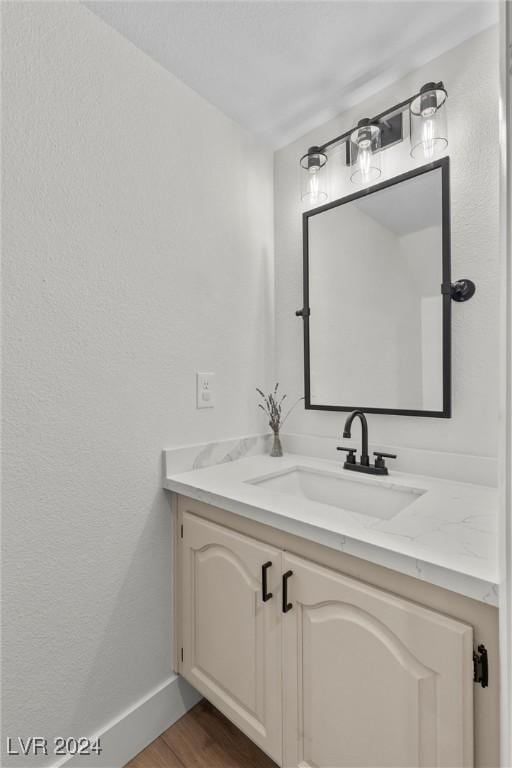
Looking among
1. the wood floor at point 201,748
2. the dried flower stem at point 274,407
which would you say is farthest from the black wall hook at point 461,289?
the wood floor at point 201,748

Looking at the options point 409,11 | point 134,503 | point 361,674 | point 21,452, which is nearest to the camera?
point 361,674

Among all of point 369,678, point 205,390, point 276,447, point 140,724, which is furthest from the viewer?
point 276,447

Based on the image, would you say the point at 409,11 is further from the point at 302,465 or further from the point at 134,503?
the point at 134,503

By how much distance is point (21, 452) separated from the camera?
3.12 ft

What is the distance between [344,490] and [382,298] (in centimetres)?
69

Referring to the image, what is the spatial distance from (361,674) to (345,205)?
1459 mm

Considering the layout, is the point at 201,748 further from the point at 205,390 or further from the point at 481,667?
the point at 205,390

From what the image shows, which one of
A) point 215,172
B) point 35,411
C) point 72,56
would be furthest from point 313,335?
point 72,56

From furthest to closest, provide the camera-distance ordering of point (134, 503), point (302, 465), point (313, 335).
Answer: point (313, 335)
point (302, 465)
point (134, 503)

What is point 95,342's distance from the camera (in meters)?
1.09

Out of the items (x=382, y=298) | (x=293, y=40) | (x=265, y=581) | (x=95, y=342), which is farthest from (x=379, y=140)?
(x=265, y=581)

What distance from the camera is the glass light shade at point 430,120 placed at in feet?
3.80

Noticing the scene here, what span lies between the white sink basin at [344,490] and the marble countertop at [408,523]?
0.02m

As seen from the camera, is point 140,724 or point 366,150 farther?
point 366,150
